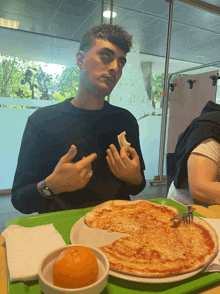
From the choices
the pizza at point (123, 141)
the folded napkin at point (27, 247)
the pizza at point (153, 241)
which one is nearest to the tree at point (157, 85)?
the pizza at point (123, 141)

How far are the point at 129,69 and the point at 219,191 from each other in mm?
1269

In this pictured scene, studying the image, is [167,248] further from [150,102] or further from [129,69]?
[150,102]

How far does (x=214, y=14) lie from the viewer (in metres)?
3.57

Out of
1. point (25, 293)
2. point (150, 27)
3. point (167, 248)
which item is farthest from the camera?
point (150, 27)

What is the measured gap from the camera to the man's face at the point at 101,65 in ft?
4.26

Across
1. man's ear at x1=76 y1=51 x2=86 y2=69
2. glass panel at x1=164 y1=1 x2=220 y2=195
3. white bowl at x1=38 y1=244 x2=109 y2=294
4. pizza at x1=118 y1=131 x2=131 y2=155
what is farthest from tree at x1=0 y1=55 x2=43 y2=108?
glass panel at x1=164 y1=1 x2=220 y2=195

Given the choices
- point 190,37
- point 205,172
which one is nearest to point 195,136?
point 205,172

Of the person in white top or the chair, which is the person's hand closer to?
the person in white top

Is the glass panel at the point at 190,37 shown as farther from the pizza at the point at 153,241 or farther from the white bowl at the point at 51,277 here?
the white bowl at the point at 51,277

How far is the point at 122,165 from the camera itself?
1.36 m

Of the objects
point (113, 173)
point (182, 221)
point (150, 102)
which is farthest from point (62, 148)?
point (150, 102)

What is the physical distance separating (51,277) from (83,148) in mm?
858

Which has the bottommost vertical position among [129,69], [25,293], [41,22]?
[25,293]

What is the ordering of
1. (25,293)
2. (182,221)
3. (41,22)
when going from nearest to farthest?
(25,293)
(182,221)
(41,22)
